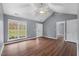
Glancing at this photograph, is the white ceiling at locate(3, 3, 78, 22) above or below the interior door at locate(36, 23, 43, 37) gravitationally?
above

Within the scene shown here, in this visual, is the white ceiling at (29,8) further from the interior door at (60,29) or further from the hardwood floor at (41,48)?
the hardwood floor at (41,48)

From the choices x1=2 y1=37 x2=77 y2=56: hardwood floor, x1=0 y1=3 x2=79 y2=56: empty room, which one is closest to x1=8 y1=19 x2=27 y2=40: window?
x1=0 y1=3 x2=79 y2=56: empty room

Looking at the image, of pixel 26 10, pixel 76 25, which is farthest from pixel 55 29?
pixel 26 10

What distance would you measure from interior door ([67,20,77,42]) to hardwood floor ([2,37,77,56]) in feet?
0.34

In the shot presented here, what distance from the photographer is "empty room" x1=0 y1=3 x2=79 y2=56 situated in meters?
1.97

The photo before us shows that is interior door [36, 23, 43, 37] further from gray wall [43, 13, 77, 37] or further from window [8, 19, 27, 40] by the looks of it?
window [8, 19, 27, 40]

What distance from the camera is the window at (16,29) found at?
198cm

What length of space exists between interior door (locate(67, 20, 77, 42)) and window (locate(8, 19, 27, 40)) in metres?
0.90

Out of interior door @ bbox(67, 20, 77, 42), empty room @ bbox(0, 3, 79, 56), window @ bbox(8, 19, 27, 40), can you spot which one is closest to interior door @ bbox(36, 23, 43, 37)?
empty room @ bbox(0, 3, 79, 56)

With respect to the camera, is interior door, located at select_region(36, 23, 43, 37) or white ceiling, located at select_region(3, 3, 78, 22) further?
interior door, located at select_region(36, 23, 43, 37)

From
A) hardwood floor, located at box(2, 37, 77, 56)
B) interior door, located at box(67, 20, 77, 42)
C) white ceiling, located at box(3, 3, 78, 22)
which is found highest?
white ceiling, located at box(3, 3, 78, 22)

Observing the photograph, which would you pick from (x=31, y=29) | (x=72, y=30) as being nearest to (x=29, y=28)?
(x=31, y=29)

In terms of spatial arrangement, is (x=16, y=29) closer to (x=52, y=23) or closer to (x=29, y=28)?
(x=29, y=28)

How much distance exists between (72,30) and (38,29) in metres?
0.71
